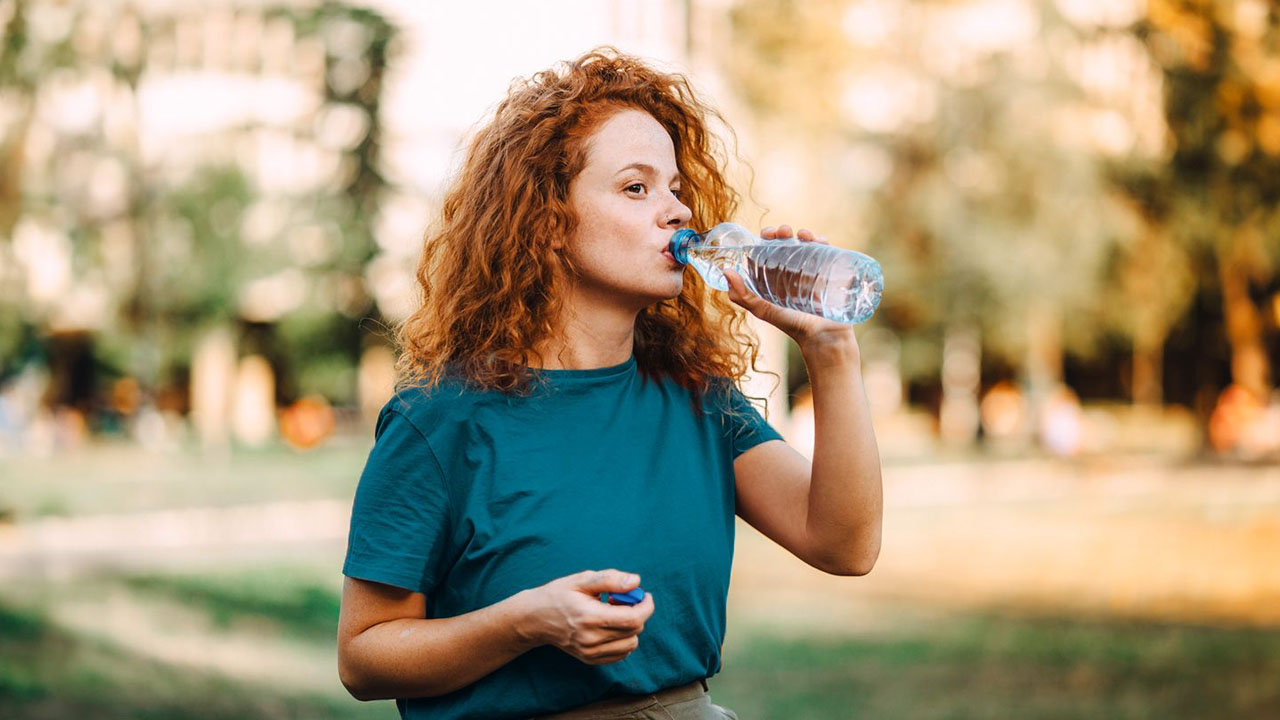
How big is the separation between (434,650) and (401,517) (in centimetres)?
20

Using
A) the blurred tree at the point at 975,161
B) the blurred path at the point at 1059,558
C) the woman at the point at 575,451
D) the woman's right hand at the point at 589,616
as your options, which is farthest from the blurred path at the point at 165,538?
the woman's right hand at the point at 589,616

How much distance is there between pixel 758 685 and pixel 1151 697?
6.81 feet

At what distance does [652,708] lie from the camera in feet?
7.15

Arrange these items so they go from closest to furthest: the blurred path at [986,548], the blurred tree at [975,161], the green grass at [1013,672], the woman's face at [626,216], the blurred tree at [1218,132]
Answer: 1. the woman's face at [626,216]
2. the green grass at [1013,672]
3. the blurred path at [986,548]
4. the blurred tree at [1218,132]
5. the blurred tree at [975,161]

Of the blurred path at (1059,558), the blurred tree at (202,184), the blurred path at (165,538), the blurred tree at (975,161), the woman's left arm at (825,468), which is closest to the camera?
the woman's left arm at (825,468)

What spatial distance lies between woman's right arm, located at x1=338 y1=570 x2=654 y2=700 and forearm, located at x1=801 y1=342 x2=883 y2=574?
497mm

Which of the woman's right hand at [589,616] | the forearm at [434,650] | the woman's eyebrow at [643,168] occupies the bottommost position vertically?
the forearm at [434,650]

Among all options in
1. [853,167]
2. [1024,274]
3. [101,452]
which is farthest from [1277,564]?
[101,452]

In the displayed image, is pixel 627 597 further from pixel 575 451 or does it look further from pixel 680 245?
pixel 680 245

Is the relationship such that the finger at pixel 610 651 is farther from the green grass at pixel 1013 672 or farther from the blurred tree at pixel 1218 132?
the blurred tree at pixel 1218 132

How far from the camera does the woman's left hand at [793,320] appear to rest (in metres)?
2.23

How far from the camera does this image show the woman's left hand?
2.23 meters

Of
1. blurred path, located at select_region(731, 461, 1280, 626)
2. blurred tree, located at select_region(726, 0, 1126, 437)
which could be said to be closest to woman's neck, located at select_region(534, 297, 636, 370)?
blurred path, located at select_region(731, 461, 1280, 626)

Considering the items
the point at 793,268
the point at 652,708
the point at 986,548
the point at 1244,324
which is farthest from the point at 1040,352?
the point at 652,708
